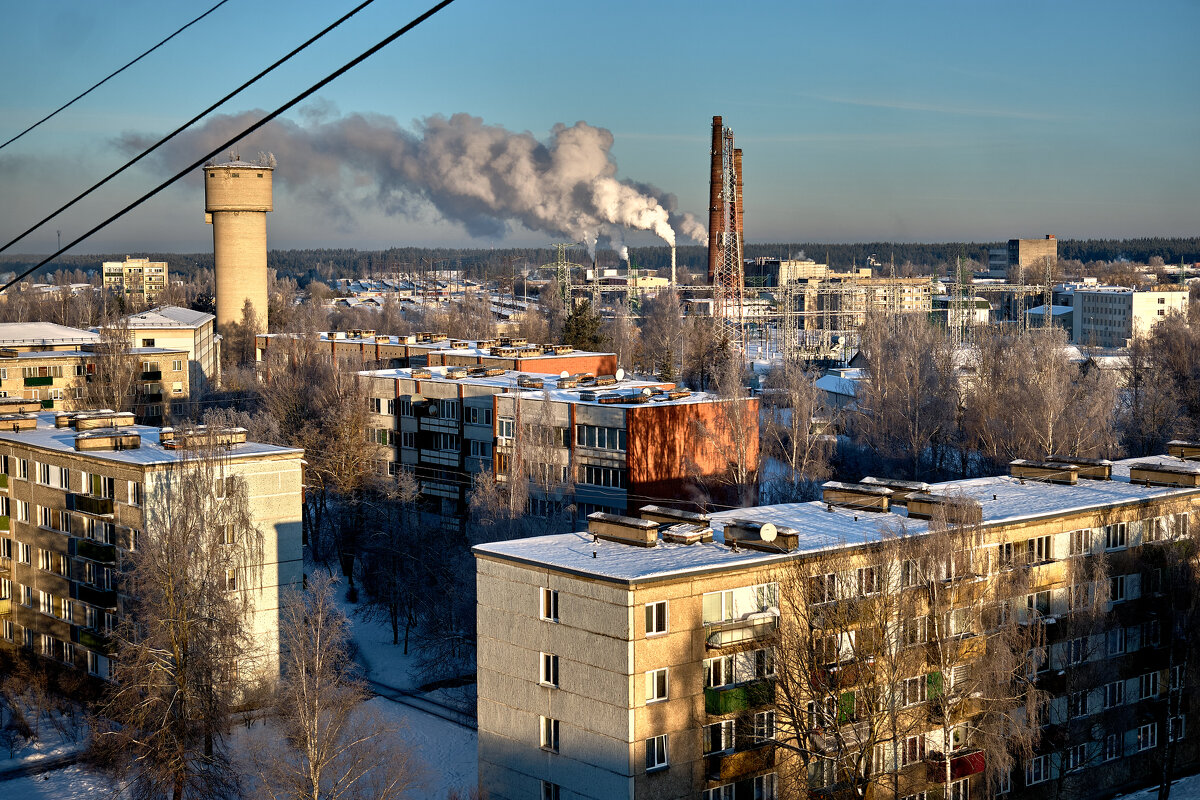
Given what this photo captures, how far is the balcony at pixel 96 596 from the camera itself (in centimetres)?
1777

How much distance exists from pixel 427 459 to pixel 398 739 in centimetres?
1038

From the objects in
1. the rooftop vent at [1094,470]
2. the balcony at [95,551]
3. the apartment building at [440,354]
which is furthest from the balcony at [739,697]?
the apartment building at [440,354]

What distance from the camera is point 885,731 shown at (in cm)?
1210

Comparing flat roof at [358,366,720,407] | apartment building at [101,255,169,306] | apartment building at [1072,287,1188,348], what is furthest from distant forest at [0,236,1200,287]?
flat roof at [358,366,720,407]

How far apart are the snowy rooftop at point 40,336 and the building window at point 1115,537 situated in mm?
28612

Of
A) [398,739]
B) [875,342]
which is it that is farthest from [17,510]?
[875,342]

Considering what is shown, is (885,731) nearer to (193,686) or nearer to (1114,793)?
(1114,793)

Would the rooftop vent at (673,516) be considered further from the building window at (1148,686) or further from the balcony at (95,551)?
the balcony at (95,551)

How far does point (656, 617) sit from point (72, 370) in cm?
2448

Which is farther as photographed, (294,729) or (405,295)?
(405,295)

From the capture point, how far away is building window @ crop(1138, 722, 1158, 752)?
49.0 feet

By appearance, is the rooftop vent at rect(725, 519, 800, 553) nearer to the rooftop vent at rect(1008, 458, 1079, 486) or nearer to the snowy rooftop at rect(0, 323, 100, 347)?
the rooftop vent at rect(1008, 458, 1079, 486)

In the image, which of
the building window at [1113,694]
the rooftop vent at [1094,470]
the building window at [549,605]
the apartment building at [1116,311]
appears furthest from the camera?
the apartment building at [1116,311]

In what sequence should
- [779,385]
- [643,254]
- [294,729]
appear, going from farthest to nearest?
[643,254] < [779,385] < [294,729]
